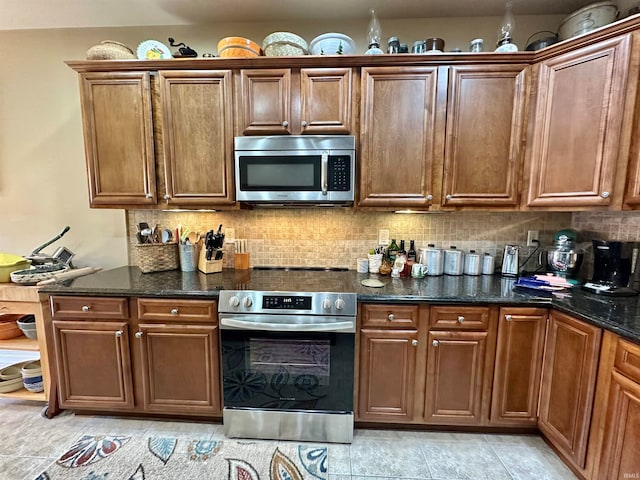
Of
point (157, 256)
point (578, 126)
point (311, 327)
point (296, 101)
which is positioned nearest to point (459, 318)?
point (311, 327)

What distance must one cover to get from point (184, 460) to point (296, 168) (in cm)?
185

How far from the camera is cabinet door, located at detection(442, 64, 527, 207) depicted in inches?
71.2

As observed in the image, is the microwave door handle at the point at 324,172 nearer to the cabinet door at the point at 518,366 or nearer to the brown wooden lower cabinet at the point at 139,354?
the brown wooden lower cabinet at the point at 139,354

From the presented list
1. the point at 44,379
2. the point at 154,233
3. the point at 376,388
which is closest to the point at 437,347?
the point at 376,388

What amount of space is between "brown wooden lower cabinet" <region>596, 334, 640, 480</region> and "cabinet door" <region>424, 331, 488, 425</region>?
52 cm

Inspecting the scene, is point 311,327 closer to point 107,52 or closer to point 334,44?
point 334,44

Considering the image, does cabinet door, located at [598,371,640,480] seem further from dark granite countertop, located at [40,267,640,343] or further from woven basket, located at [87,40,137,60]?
woven basket, located at [87,40,137,60]

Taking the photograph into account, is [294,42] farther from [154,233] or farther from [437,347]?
[437,347]

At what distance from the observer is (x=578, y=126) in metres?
1.65

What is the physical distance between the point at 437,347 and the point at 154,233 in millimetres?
2154

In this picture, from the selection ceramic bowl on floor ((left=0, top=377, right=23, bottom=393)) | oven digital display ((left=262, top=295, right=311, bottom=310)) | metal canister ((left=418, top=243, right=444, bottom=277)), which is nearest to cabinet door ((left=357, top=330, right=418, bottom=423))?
oven digital display ((left=262, top=295, right=311, bottom=310))

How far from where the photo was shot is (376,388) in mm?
1728

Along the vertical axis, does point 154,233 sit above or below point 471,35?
below

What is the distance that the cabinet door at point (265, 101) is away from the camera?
6.16 feet
